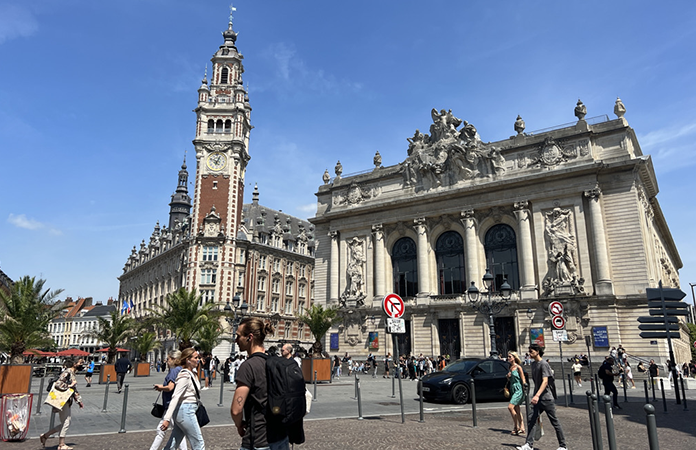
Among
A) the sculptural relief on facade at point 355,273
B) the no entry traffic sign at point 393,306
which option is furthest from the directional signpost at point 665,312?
the sculptural relief on facade at point 355,273

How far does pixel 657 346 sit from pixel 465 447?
27802 millimetres

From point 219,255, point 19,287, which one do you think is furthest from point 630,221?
point 219,255

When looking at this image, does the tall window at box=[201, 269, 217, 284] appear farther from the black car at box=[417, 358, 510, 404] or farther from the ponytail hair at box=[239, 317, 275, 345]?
the ponytail hair at box=[239, 317, 275, 345]

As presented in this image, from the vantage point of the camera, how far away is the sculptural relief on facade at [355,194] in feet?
149

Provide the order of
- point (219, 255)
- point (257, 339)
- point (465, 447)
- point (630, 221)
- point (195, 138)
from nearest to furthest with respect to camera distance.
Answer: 1. point (257, 339)
2. point (465, 447)
3. point (630, 221)
4. point (219, 255)
5. point (195, 138)

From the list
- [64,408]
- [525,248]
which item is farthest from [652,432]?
[525,248]

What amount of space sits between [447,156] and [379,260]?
423 inches

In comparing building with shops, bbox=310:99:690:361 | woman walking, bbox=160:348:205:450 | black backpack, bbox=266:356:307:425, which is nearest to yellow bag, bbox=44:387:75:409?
woman walking, bbox=160:348:205:450

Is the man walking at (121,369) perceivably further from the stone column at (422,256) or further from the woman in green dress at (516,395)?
the stone column at (422,256)

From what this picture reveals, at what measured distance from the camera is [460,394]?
1734 cm

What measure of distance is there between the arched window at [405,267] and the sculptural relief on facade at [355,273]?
2945mm

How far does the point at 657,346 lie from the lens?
30.9 m

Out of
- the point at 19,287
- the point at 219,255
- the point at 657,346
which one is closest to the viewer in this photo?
the point at 19,287

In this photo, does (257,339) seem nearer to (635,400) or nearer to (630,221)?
(635,400)
